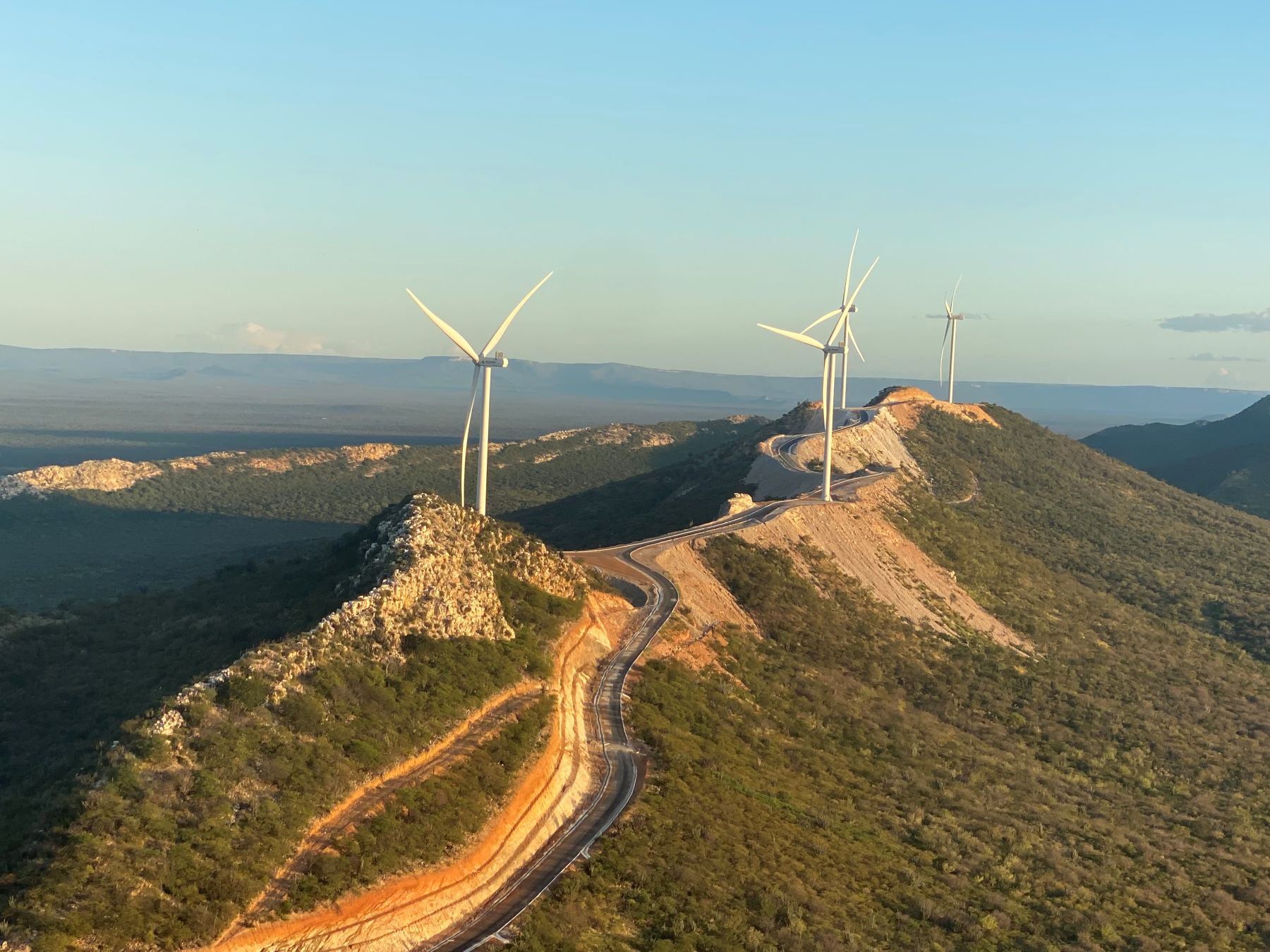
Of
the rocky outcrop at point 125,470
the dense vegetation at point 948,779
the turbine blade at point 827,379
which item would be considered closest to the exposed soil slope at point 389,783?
the dense vegetation at point 948,779

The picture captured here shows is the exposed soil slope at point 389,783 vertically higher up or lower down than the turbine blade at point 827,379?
lower down

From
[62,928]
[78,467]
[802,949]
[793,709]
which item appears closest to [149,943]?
[62,928]

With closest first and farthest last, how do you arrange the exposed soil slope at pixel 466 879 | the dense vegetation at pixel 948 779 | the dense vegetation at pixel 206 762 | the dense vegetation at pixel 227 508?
the dense vegetation at pixel 206 762 < the exposed soil slope at pixel 466 879 < the dense vegetation at pixel 948 779 < the dense vegetation at pixel 227 508

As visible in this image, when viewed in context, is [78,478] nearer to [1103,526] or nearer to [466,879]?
[1103,526]

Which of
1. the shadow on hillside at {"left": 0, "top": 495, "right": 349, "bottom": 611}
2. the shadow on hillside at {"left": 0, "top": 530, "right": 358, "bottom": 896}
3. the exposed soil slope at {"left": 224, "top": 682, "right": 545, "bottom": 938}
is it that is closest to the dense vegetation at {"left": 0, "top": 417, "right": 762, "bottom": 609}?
the shadow on hillside at {"left": 0, "top": 495, "right": 349, "bottom": 611}

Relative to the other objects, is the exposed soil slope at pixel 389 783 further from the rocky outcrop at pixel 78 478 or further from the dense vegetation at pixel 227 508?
the rocky outcrop at pixel 78 478

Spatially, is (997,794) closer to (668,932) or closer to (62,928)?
(668,932)

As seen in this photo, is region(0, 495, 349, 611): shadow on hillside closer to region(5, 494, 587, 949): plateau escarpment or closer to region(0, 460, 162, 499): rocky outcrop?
region(0, 460, 162, 499): rocky outcrop

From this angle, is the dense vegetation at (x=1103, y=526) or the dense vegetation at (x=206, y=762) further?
the dense vegetation at (x=1103, y=526)
